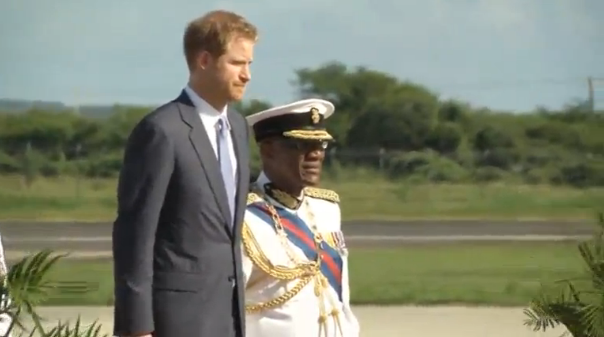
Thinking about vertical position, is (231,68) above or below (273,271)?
above

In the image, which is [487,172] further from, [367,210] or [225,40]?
[225,40]

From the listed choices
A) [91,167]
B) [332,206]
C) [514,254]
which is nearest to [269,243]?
[332,206]

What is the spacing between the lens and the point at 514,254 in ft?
39.0

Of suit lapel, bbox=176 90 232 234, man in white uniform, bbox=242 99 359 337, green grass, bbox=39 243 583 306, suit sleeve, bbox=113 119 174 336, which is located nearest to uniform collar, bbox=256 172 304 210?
man in white uniform, bbox=242 99 359 337

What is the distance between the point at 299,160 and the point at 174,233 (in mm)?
688


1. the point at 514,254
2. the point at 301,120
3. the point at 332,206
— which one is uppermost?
the point at 301,120

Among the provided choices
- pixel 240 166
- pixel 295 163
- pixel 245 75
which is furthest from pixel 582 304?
pixel 245 75

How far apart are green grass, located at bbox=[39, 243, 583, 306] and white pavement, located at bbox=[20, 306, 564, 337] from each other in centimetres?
23

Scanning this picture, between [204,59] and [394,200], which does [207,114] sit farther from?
[394,200]

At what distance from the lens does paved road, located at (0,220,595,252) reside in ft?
38.2

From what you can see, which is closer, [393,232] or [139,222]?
[139,222]

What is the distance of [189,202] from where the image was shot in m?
2.93

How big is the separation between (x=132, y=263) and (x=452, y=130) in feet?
29.7

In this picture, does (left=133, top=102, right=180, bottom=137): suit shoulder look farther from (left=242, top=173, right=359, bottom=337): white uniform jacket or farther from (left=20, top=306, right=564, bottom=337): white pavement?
(left=20, top=306, right=564, bottom=337): white pavement
